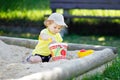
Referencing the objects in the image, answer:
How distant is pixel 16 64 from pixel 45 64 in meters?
0.32

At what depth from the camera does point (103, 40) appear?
29.3ft

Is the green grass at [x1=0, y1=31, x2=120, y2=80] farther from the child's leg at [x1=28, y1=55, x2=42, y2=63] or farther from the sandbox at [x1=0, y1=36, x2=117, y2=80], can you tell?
the child's leg at [x1=28, y1=55, x2=42, y2=63]

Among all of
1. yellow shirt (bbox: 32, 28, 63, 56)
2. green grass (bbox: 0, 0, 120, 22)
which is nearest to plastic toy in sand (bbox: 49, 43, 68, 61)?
yellow shirt (bbox: 32, 28, 63, 56)

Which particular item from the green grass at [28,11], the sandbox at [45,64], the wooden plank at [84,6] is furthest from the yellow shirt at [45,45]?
the green grass at [28,11]

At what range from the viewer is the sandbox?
368cm

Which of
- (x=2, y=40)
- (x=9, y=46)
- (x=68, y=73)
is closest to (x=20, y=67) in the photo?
(x=68, y=73)

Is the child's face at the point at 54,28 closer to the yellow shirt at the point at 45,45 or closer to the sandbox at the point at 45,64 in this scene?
the yellow shirt at the point at 45,45

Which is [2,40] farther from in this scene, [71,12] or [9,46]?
[71,12]

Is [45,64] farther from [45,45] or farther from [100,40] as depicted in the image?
[100,40]

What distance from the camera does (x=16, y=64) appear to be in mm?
4453

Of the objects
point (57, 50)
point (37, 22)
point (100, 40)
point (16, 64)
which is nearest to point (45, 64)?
point (16, 64)

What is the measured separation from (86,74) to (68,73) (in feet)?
1.80

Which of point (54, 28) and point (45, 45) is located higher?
point (54, 28)

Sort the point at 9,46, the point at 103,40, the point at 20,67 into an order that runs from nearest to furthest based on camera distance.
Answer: the point at 20,67 < the point at 9,46 < the point at 103,40
